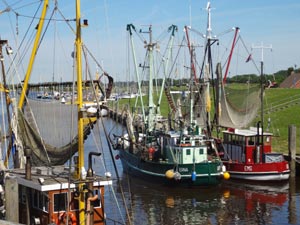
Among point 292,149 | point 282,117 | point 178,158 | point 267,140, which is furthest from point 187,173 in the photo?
point 282,117

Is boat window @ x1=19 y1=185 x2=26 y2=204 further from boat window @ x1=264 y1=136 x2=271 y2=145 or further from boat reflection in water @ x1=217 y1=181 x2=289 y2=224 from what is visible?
boat window @ x1=264 y1=136 x2=271 y2=145

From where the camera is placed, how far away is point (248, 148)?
4759 cm

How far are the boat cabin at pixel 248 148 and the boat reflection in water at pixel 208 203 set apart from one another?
7.83 feet

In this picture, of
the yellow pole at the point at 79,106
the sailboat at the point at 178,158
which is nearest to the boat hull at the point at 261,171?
the sailboat at the point at 178,158

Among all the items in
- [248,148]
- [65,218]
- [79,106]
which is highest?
[79,106]

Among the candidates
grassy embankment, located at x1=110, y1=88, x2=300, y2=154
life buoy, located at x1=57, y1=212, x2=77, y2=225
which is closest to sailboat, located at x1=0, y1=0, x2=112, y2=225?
life buoy, located at x1=57, y1=212, x2=77, y2=225

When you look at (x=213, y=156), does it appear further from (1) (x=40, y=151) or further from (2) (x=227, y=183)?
(1) (x=40, y=151)

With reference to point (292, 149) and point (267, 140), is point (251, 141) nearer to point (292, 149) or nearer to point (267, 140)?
point (267, 140)

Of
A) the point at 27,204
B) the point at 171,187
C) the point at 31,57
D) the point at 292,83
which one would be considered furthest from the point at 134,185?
the point at 292,83

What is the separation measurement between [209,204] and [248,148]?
9.62 m

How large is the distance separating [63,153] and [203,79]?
99.6ft

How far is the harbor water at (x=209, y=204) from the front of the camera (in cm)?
3488

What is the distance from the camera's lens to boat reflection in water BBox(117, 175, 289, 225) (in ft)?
115

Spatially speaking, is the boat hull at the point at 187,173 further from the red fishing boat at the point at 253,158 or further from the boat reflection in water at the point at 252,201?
the red fishing boat at the point at 253,158
